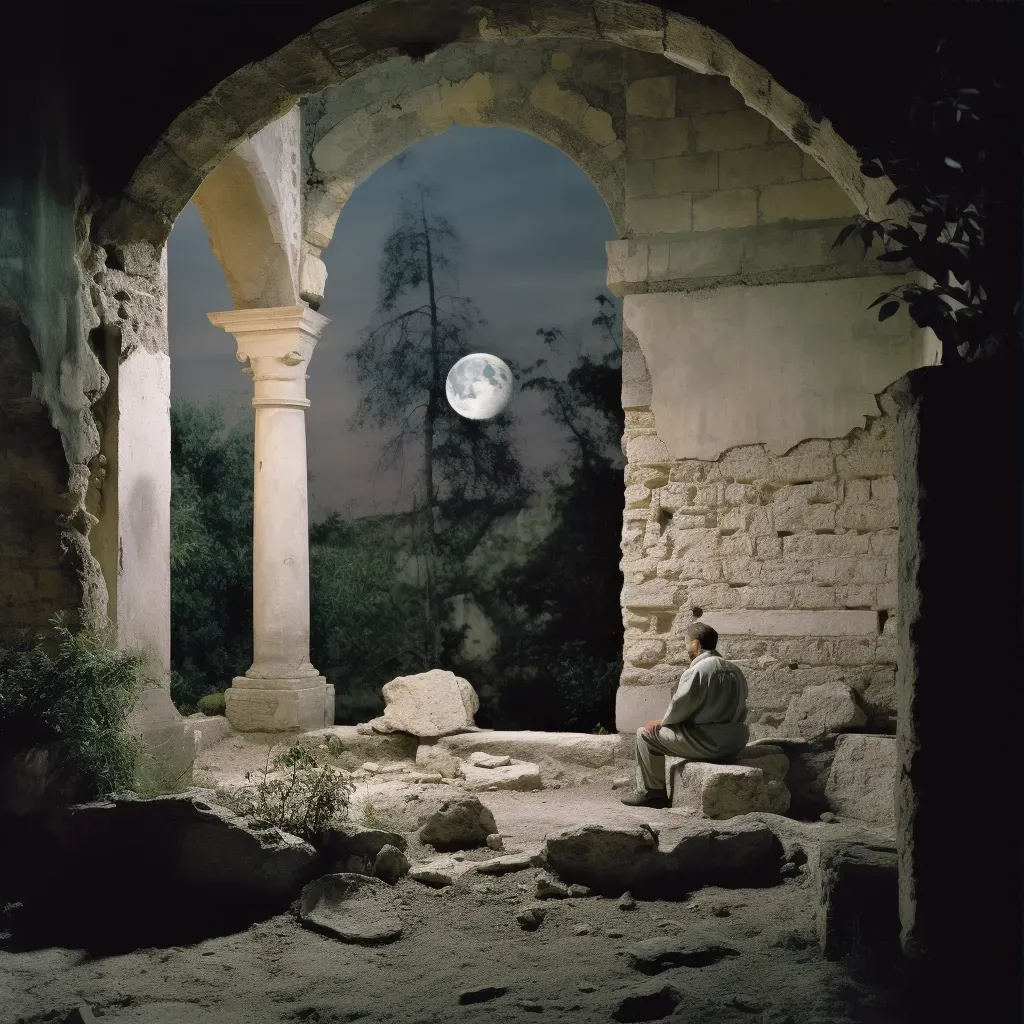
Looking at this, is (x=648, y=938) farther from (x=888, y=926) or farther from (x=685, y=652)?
(x=685, y=652)

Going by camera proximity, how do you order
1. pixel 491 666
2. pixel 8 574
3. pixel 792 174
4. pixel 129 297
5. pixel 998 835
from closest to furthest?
pixel 998 835, pixel 8 574, pixel 129 297, pixel 792 174, pixel 491 666

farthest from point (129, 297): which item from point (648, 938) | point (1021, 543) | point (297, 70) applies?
point (1021, 543)

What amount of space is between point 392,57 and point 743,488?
363 cm

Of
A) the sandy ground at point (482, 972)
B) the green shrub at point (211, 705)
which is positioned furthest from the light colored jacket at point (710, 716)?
the green shrub at point (211, 705)

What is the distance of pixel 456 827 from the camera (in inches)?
206

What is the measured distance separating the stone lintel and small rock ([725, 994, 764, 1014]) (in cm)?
394

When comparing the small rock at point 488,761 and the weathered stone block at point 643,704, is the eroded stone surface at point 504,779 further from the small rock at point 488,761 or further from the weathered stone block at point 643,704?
the weathered stone block at point 643,704

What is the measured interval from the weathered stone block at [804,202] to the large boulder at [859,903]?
4.79 metres

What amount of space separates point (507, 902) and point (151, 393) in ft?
10.1

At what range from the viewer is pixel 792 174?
7324 mm

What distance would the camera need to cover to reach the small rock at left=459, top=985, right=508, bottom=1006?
11.2ft

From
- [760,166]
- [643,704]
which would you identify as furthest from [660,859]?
[760,166]

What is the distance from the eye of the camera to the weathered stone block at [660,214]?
7.54m

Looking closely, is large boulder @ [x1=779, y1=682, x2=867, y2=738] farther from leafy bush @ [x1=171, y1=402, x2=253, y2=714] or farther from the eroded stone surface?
leafy bush @ [x1=171, y1=402, x2=253, y2=714]
